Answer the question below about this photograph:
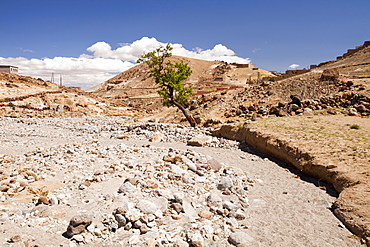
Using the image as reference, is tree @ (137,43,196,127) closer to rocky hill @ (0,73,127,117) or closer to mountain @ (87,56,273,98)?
rocky hill @ (0,73,127,117)

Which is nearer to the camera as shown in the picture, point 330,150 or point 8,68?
point 330,150

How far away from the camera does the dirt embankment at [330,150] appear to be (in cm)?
638

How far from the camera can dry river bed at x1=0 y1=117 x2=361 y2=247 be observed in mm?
5105

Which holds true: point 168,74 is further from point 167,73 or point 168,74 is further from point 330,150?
point 330,150

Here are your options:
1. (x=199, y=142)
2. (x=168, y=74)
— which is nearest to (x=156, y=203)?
(x=199, y=142)

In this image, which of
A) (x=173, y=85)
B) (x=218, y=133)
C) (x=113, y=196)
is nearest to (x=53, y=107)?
(x=173, y=85)

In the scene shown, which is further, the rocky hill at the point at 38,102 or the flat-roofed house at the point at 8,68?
the flat-roofed house at the point at 8,68

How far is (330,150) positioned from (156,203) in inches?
262

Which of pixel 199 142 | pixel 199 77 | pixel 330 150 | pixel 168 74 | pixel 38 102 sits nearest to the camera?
pixel 330 150

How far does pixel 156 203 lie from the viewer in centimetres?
617

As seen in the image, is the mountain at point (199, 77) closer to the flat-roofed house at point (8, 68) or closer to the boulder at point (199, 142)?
the flat-roofed house at point (8, 68)

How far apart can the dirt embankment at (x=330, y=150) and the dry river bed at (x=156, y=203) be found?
0.39m

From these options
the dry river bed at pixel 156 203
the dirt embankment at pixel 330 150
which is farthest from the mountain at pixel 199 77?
the dry river bed at pixel 156 203

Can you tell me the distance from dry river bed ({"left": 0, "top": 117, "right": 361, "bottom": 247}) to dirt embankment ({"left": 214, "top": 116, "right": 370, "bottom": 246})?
1.29ft
